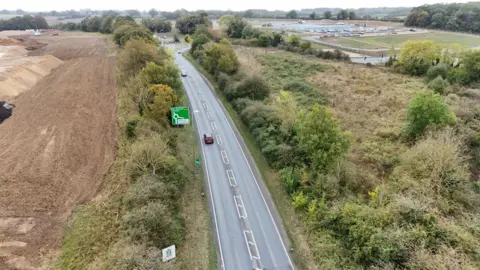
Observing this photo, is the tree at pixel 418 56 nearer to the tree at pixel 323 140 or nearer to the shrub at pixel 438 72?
the shrub at pixel 438 72

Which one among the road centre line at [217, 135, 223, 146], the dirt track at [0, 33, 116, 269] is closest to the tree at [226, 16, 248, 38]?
the dirt track at [0, 33, 116, 269]

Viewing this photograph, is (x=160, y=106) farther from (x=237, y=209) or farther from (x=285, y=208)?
(x=285, y=208)

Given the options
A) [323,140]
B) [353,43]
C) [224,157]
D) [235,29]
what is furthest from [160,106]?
[353,43]

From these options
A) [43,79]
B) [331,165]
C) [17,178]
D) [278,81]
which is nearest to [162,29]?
[43,79]

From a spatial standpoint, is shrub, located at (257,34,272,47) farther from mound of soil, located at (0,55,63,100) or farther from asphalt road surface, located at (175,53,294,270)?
asphalt road surface, located at (175,53,294,270)

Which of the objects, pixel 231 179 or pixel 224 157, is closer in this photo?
pixel 231 179

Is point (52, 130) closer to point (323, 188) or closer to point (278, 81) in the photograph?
point (323, 188)
